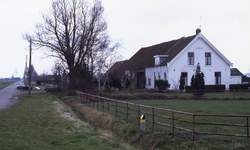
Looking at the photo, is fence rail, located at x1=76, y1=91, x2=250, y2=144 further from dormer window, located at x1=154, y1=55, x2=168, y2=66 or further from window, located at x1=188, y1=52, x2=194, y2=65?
window, located at x1=188, y1=52, x2=194, y2=65

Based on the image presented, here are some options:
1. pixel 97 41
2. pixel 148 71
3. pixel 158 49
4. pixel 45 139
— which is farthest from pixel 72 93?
pixel 45 139

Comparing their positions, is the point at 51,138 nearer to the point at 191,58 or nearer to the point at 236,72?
the point at 191,58

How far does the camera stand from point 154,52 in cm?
4909

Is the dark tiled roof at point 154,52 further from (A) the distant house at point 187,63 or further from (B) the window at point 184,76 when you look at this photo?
(B) the window at point 184,76

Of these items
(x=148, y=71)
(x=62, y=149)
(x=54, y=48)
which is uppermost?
(x=54, y=48)

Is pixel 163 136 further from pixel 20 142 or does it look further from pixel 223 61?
pixel 223 61

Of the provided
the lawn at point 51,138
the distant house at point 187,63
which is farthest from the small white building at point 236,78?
the lawn at point 51,138

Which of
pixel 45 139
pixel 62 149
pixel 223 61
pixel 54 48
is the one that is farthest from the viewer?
pixel 223 61

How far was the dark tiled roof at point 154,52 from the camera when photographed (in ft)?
139

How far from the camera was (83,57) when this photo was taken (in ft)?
131

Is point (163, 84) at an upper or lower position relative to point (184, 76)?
lower

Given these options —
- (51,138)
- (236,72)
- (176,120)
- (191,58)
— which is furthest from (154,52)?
(51,138)

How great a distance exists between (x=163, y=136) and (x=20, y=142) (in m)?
4.83

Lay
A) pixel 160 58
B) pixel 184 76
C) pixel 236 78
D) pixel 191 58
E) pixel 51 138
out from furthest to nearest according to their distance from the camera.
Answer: pixel 236 78, pixel 160 58, pixel 191 58, pixel 184 76, pixel 51 138
